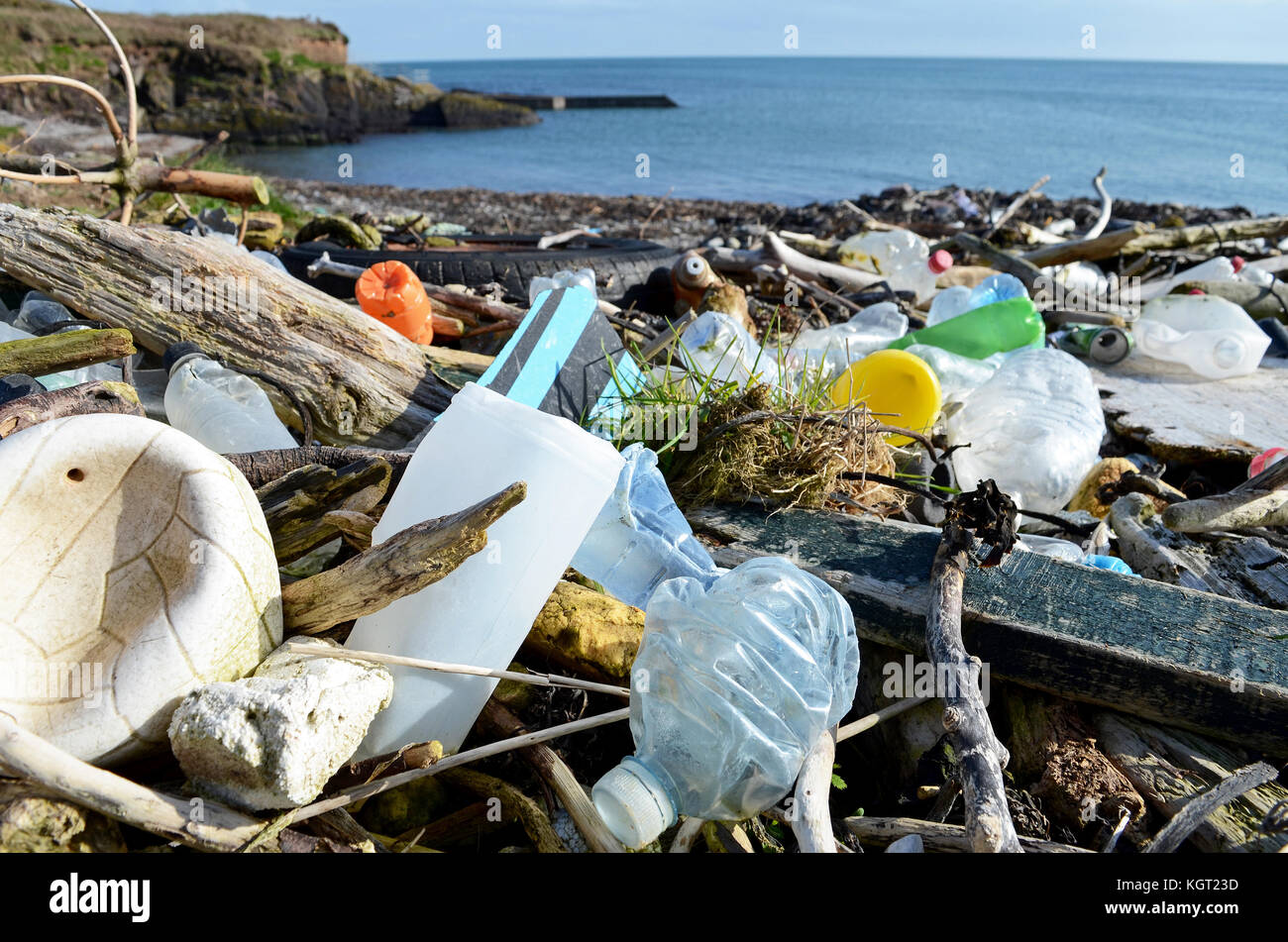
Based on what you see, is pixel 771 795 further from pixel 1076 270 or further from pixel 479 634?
pixel 1076 270

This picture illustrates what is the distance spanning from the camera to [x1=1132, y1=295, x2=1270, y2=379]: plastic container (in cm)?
433

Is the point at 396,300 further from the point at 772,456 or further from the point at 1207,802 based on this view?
the point at 1207,802

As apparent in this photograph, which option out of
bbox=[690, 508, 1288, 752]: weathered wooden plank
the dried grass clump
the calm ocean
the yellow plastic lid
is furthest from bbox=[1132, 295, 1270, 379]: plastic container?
the calm ocean

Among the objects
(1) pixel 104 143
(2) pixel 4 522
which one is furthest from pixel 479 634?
(1) pixel 104 143

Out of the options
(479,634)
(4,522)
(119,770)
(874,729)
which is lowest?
(874,729)

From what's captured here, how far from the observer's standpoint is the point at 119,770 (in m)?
1.42

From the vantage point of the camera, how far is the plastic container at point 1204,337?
14.2ft

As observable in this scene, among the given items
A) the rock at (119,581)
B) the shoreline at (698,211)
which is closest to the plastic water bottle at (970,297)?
the rock at (119,581)

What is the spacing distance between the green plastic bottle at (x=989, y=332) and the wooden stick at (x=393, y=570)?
115 inches

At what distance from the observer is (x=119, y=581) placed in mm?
1530

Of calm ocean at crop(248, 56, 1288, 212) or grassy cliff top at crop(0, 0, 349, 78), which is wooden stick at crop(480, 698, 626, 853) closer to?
calm ocean at crop(248, 56, 1288, 212)

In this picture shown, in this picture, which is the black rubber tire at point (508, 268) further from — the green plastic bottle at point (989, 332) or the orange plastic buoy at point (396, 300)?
the green plastic bottle at point (989, 332)

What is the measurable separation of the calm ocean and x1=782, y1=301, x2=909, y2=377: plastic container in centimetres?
588

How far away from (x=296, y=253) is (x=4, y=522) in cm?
377
